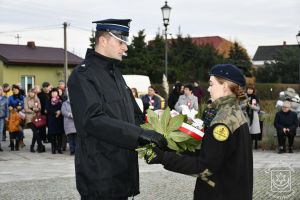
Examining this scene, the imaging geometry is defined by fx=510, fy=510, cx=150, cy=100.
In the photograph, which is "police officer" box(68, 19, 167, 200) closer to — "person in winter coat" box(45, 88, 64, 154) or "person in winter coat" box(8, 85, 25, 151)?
"person in winter coat" box(45, 88, 64, 154)

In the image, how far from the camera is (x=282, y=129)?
13305 millimetres

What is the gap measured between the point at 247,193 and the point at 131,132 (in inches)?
37.3

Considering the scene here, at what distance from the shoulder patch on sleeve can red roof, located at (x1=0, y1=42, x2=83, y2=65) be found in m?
38.1

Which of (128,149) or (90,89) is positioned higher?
(90,89)

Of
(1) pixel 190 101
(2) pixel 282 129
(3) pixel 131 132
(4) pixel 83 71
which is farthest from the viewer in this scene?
(1) pixel 190 101

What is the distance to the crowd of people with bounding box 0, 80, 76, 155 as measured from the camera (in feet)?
43.2

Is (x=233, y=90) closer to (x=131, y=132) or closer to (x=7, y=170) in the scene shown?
(x=131, y=132)

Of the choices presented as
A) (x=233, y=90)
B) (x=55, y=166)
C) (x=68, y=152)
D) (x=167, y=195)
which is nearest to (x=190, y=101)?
(x=68, y=152)

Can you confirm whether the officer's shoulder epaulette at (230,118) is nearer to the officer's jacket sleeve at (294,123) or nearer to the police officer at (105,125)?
the police officer at (105,125)

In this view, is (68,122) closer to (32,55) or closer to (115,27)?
(115,27)

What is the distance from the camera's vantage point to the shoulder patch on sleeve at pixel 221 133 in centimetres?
320

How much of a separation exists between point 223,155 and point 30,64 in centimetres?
4048

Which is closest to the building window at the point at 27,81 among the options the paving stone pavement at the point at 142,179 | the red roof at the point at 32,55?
the red roof at the point at 32,55

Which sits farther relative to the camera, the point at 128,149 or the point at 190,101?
the point at 190,101
